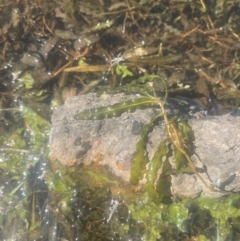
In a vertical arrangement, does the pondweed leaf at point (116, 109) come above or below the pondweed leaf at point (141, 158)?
above

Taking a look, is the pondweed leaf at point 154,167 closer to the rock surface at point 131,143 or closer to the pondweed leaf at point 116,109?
the rock surface at point 131,143

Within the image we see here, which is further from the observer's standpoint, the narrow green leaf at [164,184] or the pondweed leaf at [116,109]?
the pondweed leaf at [116,109]

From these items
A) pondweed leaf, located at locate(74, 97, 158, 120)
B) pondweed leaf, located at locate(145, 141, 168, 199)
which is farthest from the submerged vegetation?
pondweed leaf, located at locate(145, 141, 168, 199)

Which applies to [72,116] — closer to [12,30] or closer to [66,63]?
[66,63]

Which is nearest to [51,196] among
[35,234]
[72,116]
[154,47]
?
[35,234]

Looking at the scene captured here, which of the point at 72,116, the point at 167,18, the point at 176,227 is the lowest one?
the point at 176,227

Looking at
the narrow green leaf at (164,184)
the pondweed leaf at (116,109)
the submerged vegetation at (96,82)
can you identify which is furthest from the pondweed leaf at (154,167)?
the pondweed leaf at (116,109)
